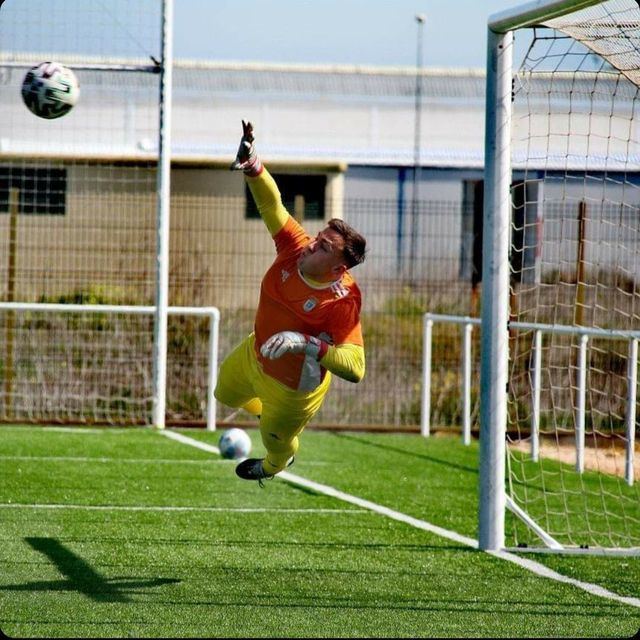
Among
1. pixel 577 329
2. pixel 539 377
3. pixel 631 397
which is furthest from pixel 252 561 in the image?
pixel 539 377

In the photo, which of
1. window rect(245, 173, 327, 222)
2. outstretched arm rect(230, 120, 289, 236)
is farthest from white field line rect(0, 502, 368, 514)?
window rect(245, 173, 327, 222)

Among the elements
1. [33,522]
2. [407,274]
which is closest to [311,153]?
[407,274]

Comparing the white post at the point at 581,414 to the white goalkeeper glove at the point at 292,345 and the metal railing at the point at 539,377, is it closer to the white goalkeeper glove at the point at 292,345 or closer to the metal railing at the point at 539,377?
the metal railing at the point at 539,377

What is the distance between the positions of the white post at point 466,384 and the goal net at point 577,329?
515 millimetres

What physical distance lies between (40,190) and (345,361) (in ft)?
34.3

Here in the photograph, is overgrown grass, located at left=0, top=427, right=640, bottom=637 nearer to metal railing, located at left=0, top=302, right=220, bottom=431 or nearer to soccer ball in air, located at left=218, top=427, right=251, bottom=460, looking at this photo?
soccer ball in air, located at left=218, top=427, right=251, bottom=460

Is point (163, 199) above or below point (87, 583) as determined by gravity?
above

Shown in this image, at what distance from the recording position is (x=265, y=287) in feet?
26.1

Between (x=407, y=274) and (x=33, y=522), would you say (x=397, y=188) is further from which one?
(x=33, y=522)

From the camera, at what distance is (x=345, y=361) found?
24.3ft

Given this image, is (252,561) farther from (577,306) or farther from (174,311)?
(577,306)

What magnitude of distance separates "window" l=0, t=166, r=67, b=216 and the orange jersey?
805 centimetres

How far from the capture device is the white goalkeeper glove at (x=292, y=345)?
708 cm

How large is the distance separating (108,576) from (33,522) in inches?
71.3
